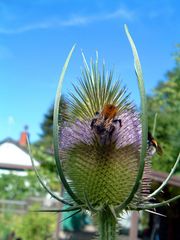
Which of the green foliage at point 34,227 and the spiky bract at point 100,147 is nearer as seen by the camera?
the spiky bract at point 100,147

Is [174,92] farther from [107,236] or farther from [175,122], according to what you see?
[107,236]

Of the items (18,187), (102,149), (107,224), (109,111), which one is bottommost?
(107,224)

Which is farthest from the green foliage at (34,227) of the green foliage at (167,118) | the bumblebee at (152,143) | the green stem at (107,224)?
the green stem at (107,224)

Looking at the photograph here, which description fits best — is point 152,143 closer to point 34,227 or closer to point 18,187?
point 34,227

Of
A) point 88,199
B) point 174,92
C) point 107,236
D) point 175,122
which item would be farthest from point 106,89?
A: point 174,92

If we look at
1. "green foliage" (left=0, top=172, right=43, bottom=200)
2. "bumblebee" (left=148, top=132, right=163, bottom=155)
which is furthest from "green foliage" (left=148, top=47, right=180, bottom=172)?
"bumblebee" (left=148, top=132, right=163, bottom=155)

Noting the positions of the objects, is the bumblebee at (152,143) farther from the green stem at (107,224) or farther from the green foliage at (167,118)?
the green foliage at (167,118)

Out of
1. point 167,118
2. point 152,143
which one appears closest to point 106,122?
point 152,143
